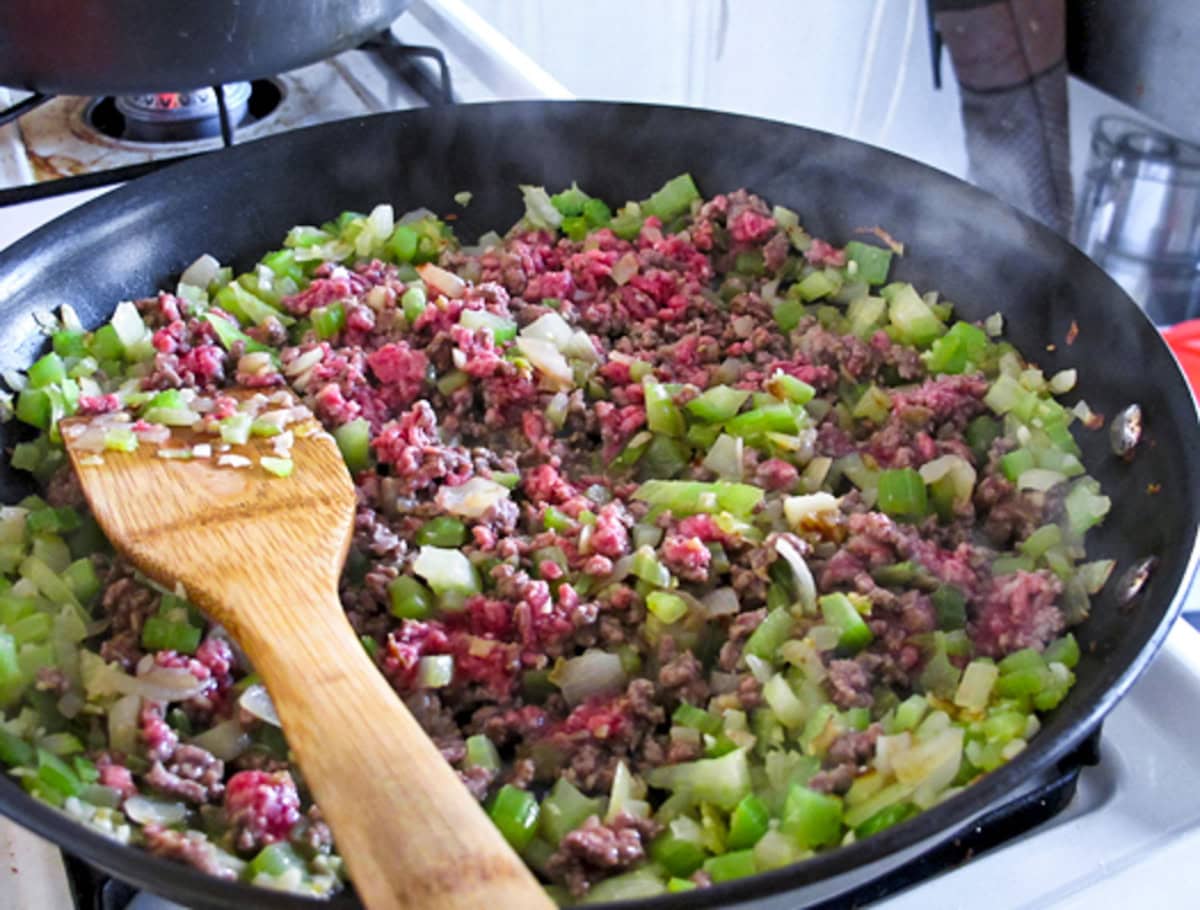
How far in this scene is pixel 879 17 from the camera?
3086 millimetres

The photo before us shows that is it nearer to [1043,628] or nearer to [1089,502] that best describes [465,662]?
[1043,628]

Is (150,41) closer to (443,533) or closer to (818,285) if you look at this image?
(443,533)

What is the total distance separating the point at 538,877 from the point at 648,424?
590 mm

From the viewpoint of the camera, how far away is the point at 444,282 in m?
1.58

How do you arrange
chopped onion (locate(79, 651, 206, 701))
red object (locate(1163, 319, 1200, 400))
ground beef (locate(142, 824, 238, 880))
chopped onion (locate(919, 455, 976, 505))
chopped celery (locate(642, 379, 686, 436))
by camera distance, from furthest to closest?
1. red object (locate(1163, 319, 1200, 400))
2. chopped celery (locate(642, 379, 686, 436))
3. chopped onion (locate(919, 455, 976, 505))
4. chopped onion (locate(79, 651, 206, 701))
5. ground beef (locate(142, 824, 238, 880))

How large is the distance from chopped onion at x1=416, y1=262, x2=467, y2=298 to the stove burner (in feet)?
1.74

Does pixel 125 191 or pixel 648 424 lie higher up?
pixel 125 191

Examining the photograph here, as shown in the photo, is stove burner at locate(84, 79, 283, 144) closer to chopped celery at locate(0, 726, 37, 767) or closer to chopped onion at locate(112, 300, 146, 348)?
chopped onion at locate(112, 300, 146, 348)

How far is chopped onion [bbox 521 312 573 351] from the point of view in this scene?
1513 millimetres

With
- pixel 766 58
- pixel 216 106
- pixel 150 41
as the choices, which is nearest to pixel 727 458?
pixel 150 41

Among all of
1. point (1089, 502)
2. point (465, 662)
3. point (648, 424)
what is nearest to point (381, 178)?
point (648, 424)

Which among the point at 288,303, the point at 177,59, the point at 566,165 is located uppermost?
the point at 177,59

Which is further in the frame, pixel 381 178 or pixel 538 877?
pixel 381 178

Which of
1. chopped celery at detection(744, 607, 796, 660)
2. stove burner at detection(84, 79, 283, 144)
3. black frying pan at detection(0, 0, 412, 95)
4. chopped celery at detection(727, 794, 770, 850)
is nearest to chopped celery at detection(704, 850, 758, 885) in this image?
chopped celery at detection(727, 794, 770, 850)
